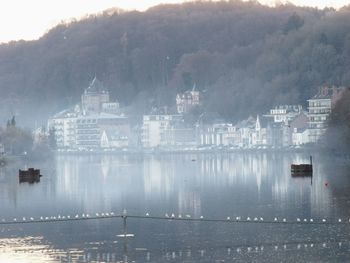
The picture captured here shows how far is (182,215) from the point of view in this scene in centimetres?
4616

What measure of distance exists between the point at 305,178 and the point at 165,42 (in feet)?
414

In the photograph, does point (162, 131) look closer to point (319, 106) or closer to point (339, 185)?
point (319, 106)

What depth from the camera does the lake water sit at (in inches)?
1431

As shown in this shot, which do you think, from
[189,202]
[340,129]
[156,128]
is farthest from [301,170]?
[156,128]

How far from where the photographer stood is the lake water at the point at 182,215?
36.3m

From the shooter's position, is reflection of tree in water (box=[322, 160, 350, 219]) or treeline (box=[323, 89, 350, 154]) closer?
reflection of tree in water (box=[322, 160, 350, 219])

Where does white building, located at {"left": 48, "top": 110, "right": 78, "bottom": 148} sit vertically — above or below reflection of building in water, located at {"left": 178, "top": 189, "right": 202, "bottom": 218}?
above

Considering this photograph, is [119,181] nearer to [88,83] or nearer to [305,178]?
[305,178]

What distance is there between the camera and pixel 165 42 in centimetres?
19125

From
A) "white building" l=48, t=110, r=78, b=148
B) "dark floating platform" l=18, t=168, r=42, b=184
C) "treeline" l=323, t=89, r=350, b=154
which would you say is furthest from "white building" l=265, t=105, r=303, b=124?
"dark floating platform" l=18, t=168, r=42, b=184

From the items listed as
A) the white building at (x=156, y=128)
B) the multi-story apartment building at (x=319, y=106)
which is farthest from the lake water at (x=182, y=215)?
Result: the white building at (x=156, y=128)

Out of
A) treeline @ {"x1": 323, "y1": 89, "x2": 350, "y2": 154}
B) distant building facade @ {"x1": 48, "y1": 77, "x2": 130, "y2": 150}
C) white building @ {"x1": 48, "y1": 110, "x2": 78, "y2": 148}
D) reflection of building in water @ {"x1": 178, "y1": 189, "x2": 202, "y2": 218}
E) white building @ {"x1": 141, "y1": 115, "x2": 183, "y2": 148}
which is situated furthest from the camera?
white building @ {"x1": 48, "y1": 110, "x2": 78, "y2": 148}

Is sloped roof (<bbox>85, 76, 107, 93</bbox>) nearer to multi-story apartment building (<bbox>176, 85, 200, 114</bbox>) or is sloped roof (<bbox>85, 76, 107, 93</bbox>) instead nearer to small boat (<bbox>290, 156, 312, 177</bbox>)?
multi-story apartment building (<bbox>176, 85, 200, 114</bbox>)

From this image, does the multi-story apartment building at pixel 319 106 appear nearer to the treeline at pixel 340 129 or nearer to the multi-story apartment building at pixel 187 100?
the multi-story apartment building at pixel 187 100
